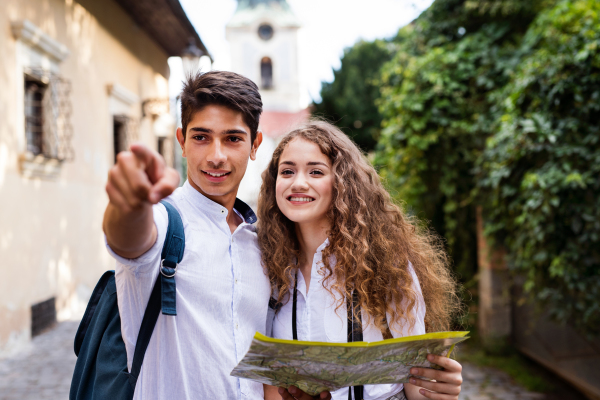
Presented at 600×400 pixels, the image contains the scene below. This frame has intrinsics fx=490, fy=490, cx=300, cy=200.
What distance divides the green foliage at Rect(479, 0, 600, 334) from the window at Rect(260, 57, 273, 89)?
35.0 metres

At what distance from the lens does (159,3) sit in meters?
8.77

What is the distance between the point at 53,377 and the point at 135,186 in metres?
4.47

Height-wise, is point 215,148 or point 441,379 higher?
point 215,148

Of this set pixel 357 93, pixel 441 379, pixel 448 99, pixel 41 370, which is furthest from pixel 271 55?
pixel 441 379

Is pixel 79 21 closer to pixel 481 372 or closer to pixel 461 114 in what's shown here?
pixel 461 114

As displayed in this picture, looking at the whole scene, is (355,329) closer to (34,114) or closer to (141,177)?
(141,177)

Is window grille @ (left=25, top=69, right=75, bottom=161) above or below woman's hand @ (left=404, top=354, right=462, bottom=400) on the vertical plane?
above

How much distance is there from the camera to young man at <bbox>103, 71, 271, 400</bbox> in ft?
4.78

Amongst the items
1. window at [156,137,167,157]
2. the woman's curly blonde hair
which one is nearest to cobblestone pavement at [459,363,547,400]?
the woman's curly blonde hair

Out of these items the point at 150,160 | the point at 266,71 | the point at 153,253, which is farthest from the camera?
the point at 266,71

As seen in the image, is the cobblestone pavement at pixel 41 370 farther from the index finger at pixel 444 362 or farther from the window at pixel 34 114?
the index finger at pixel 444 362

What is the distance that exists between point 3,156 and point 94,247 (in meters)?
2.96

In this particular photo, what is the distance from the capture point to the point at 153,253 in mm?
1425

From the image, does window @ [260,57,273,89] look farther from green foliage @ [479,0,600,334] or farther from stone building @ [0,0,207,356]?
green foliage @ [479,0,600,334]
